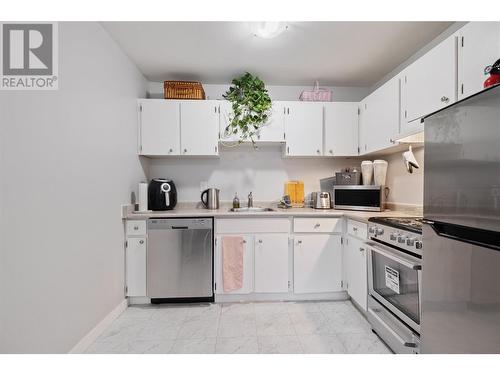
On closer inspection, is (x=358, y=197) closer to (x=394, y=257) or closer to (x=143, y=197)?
(x=394, y=257)

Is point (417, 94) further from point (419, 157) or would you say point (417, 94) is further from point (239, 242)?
point (239, 242)

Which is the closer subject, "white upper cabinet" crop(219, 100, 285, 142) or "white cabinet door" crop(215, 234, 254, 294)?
"white cabinet door" crop(215, 234, 254, 294)

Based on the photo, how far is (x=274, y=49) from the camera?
7.65 ft

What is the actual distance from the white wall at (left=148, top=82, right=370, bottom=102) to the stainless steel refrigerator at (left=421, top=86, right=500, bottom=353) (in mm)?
2109

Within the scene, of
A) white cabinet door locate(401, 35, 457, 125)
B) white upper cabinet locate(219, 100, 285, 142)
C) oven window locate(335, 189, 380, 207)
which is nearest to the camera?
white cabinet door locate(401, 35, 457, 125)

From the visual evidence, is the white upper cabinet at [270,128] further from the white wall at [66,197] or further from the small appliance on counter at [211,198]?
the white wall at [66,197]

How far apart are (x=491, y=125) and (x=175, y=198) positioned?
2628 millimetres

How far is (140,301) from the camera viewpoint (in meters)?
2.45

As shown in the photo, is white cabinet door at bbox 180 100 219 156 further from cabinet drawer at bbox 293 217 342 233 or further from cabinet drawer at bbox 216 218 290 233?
cabinet drawer at bbox 293 217 342 233

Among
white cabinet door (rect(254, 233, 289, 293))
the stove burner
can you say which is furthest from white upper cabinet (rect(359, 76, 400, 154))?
white cabinet door (rect(254, 233, 289, 293))

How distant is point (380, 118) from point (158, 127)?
234 centimetres

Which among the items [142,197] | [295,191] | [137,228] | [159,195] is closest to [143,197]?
[142,197]

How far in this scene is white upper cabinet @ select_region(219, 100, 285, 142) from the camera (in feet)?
9.09

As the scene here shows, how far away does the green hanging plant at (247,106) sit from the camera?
8.90 ft
